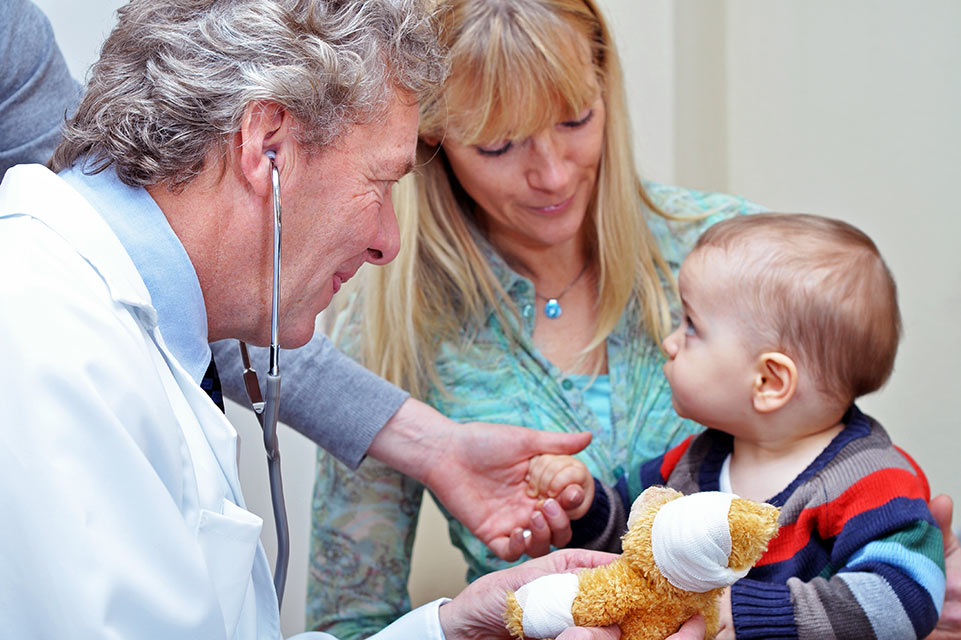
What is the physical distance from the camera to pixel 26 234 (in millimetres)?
1009

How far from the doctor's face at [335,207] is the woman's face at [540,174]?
47 centimetres

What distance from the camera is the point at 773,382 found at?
1.55m

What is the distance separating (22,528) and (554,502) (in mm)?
955

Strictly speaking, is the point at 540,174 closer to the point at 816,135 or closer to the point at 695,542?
the point at 695,542

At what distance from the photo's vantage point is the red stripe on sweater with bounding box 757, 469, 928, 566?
4.66ft

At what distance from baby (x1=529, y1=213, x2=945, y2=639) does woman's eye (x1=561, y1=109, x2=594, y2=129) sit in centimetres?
32

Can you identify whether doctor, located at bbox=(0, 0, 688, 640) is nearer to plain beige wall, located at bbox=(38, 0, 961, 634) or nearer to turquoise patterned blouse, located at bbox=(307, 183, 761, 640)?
turquoise patterned blouse, located at bbox=(307, 183, 761, 640)

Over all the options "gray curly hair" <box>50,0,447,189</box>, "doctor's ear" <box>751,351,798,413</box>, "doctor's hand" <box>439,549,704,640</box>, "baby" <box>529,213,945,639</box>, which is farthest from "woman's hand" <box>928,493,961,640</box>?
"gray curly hair" <box>50,0,447,189</box>

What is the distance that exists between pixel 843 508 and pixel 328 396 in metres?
0.86

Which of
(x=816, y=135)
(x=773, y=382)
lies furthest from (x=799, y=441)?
(x=816, y=135)

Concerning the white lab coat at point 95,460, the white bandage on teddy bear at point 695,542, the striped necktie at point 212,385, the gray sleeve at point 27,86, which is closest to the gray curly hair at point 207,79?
the white lab coat at point 95,460

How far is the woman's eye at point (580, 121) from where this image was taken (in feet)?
5.82

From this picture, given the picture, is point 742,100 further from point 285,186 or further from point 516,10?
point 285,186

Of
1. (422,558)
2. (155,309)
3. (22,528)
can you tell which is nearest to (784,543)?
(155,309)
